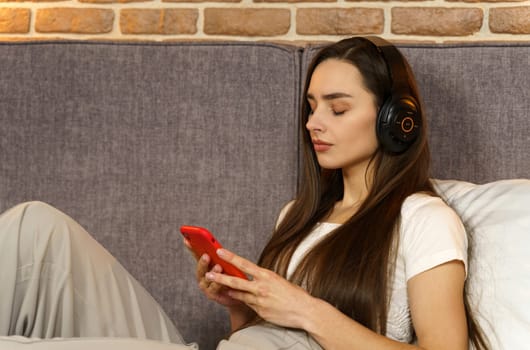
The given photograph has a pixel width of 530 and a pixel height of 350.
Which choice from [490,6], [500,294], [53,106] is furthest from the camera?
[490,6]

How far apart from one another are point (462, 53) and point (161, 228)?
724 millimetres

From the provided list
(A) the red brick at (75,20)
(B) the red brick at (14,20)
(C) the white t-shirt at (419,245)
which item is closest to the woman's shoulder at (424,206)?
(C) the white t-shirt at (419,245)

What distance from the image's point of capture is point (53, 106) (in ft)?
5.86

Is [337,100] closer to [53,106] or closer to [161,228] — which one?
[161,228]

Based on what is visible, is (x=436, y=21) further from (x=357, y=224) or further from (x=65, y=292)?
(x=65, y=292)

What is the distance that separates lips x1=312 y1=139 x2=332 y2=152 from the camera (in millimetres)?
1516

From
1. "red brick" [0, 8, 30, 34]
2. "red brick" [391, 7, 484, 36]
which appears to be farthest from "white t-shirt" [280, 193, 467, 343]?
"red brick" [0, 8, 30, 34]

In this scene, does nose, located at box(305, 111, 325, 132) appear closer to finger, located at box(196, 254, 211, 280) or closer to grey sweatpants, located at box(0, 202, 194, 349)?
finger, located at box(196, 254, 211, 280)

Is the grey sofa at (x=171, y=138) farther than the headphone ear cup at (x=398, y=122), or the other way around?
the grey sofa at (x=171, y=138)

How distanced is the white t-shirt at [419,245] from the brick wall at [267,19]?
0.76 meters

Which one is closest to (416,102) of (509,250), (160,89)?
(509,250)

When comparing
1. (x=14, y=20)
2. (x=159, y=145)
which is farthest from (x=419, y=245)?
(x=14, y=20)

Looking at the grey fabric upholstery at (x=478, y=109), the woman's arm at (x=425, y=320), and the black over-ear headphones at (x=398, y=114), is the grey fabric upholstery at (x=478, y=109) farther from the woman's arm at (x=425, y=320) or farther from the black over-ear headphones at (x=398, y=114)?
the woman's arm at (x=425, y=320)

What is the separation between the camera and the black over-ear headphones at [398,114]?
4.70 ft
